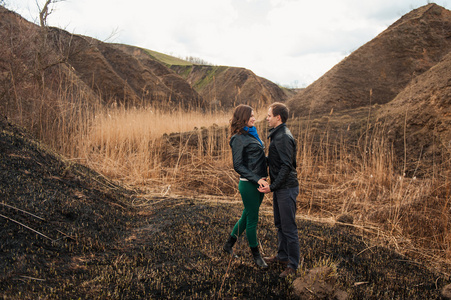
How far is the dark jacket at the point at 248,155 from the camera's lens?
9.42ft

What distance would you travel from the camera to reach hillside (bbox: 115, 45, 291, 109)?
96.3 ft

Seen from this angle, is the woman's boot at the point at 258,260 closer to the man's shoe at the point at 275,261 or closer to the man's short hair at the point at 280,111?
the man's shoe at the point at 275,261

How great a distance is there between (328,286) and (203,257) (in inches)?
48.3

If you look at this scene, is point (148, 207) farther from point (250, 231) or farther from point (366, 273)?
point (366, 273)

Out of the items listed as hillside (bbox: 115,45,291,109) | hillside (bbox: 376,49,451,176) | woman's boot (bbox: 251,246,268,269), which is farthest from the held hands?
hillside (bbox: 115,45,291,109)

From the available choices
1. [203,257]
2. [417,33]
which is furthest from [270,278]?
[417,33]

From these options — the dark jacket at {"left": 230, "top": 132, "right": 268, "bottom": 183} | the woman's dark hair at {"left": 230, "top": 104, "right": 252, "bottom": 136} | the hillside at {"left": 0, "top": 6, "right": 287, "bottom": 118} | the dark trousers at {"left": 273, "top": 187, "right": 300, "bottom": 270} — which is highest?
the hillside at {"left": 0, "top": 6, "right": 287, "bottom": 118}

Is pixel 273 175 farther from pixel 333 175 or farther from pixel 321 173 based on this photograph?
pixel 333 175

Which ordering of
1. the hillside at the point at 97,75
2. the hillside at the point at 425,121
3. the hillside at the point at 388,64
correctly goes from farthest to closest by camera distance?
the hillside at the point at 388,64 → the hillside at the point at 97,75 → the hillside at the point at 425,121

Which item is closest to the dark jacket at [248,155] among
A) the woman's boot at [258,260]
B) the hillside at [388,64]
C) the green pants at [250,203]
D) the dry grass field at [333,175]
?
the green pants at [250,203]

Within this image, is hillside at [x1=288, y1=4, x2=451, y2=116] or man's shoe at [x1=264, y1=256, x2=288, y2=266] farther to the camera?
hillside at [x1=288, y1=4, x2=451, y2=116]

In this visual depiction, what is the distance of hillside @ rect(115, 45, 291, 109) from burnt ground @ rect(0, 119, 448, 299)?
76.8ft

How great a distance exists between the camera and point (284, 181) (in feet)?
8.86

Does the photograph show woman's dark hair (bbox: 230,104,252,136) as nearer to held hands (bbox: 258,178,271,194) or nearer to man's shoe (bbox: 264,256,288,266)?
held hands (bbox: 258,178,271,194)
